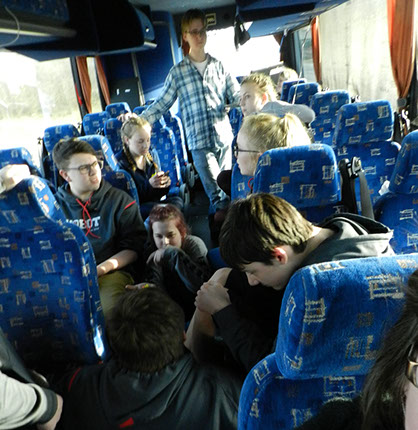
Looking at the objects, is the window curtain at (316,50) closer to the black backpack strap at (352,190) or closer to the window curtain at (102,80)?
the window curtain at (102,80)

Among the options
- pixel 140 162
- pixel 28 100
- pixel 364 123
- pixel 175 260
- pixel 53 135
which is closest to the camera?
pixel 175 260

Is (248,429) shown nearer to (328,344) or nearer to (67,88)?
(328,344)

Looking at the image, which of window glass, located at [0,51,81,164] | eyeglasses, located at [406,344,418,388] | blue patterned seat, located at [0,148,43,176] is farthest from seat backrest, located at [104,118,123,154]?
eyeglasses, located at [406,344,418,388]

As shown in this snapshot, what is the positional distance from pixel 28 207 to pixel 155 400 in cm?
80

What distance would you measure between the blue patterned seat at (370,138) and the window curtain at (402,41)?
1850 mm

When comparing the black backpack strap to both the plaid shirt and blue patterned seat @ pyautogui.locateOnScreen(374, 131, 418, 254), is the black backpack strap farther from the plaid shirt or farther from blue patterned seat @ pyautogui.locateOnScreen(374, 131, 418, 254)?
the plaid shirt

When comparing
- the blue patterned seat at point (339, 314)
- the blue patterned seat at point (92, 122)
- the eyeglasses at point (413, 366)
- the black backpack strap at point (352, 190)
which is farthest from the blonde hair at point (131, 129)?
the eyeglasses at point (413, 366)

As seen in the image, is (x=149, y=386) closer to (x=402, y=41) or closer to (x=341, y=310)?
(x=341, y=310)

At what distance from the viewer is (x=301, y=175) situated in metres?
1.71

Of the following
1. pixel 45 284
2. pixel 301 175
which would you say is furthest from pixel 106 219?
pixel 301 175

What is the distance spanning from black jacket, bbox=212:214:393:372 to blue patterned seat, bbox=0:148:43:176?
2.18 m

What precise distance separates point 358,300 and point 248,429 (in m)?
0.40

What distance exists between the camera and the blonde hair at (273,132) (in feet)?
6.31

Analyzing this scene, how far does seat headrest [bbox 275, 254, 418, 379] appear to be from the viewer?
634 mm
